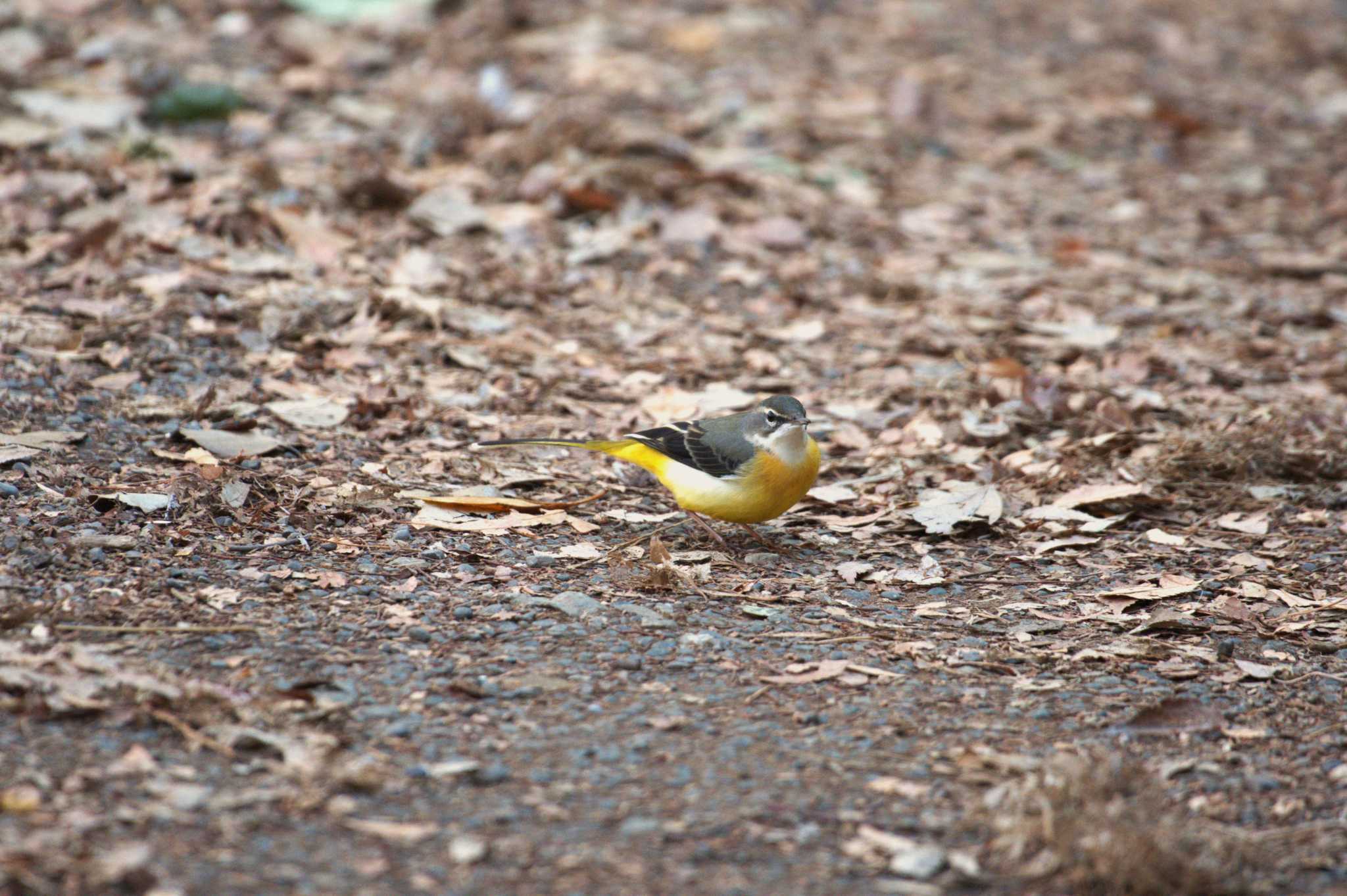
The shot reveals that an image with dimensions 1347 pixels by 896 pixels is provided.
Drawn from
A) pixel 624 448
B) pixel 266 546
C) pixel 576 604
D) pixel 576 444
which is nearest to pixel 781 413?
pixel 624 448

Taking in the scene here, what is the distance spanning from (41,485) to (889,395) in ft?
14.1

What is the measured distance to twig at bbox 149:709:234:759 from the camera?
379 centimetres

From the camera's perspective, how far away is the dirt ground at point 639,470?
366 cm

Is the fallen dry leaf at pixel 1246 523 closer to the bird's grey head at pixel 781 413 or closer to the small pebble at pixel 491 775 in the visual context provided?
the bird's grey head at pixel 781 413

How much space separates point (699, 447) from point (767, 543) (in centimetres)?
55

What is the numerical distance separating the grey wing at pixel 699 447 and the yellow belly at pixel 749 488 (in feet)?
0.11

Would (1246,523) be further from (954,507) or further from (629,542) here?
(629,542)

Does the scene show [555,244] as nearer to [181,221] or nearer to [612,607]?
[181,221]

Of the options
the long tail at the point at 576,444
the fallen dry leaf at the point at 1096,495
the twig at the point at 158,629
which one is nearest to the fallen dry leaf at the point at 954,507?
the fallen dry leaf at the point at 1096,495

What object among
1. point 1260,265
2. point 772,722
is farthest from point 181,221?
point 1260,265

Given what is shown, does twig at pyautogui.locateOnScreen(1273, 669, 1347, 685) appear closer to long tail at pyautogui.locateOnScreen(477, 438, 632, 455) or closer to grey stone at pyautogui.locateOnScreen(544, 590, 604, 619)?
grey stone at pyautogui.locateOnScreen(544, 590, 604, 619)

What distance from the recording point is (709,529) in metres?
5.86

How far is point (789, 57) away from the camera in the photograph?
40.3ft

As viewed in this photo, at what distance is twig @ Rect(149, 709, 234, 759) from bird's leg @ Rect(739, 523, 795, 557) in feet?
8.68
